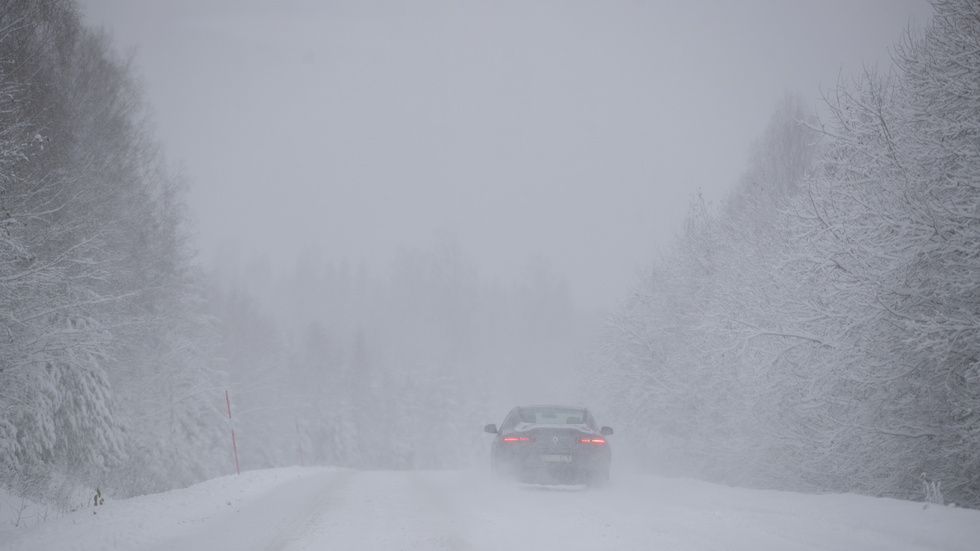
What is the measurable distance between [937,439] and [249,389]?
111 ft

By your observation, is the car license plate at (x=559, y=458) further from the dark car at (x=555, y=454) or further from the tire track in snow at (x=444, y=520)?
the tire track in snow at (x=444, y=520)

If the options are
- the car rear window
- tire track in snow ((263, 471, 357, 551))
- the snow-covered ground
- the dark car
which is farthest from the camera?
the car rear window

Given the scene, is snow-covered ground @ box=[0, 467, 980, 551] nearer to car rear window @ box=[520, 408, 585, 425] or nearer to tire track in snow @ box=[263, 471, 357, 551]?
tire track in snow @ box=[263, 471, 357, 551]

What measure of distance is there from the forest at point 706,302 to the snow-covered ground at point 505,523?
2.20 meters

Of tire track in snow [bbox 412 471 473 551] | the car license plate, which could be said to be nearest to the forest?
the car license plate

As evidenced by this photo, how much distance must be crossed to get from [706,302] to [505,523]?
1368 centimetres

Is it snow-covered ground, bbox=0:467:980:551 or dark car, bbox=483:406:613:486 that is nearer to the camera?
snow-covered ground, bbox=0:467:980:551

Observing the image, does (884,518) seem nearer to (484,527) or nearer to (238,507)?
(484,527)

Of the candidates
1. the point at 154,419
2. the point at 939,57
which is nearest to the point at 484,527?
the point at 939,57

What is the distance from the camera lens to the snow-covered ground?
593cm

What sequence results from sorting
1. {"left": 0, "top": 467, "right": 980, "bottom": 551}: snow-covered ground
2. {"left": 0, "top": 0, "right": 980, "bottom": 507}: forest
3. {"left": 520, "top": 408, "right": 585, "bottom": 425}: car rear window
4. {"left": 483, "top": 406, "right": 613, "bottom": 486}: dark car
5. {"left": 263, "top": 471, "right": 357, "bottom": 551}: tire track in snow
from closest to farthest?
{"left": 0, "top": 467, "right": 980, "bottom": 551}: snow-covered ground < {"left": 263, "top": 471, "right": 357, "bottom": 551}: tire track in snow < {"left": 0, "top": 0, "right": 980, "bottom": 507}: forest < {"left": 483, "top": 406, "right": 613, "bottom": 486}: dark car < {"left": 520, "top": 408, "right": 585, "bottom": 425}: car rear window

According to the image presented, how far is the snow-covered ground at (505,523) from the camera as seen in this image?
19.5 feet

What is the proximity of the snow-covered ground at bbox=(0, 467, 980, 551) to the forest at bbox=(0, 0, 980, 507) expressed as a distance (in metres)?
2.20

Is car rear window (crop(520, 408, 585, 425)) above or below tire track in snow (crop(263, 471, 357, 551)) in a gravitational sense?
above
